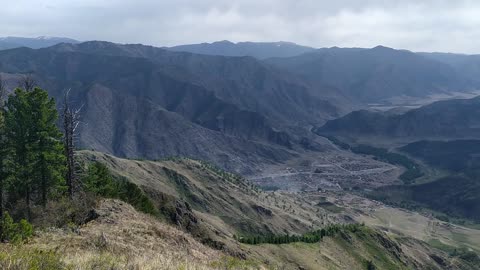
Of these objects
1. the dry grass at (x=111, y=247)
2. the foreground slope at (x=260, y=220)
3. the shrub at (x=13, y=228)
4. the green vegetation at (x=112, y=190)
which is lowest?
the foreground slope at (x=260, y=220)

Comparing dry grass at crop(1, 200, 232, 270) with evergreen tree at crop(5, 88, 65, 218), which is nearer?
dry grass at crop(1, 200, 232, 270)

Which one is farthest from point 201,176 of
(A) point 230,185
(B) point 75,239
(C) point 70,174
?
(B) point 75,239

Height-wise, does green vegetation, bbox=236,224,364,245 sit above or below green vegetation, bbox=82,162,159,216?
below

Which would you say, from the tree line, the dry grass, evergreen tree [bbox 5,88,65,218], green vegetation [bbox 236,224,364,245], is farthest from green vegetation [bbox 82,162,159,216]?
green vegetation [bbox 236,224,364,245]

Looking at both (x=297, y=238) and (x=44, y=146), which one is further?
(x=297, y=238)

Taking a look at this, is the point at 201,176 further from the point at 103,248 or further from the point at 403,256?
the point at 103,248

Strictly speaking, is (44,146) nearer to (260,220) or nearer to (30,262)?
(30,262)

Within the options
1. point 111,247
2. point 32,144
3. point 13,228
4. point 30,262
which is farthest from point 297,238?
point 30,262

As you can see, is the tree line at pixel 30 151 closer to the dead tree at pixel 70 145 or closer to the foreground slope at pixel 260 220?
the dead tree at pixel 70 145

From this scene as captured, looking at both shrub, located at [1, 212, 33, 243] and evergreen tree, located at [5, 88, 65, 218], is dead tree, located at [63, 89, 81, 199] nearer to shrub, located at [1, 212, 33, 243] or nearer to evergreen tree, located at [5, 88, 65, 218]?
evergreen tree, located at [5, 88, 65, 218]

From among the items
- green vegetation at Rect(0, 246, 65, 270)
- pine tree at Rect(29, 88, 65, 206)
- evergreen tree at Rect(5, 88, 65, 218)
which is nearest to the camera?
green vegetation at Rect(0, 246, 65, 270)

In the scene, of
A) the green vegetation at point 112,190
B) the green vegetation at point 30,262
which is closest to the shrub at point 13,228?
the green vegetation at point 30,262

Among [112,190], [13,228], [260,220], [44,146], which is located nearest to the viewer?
[13,228]
